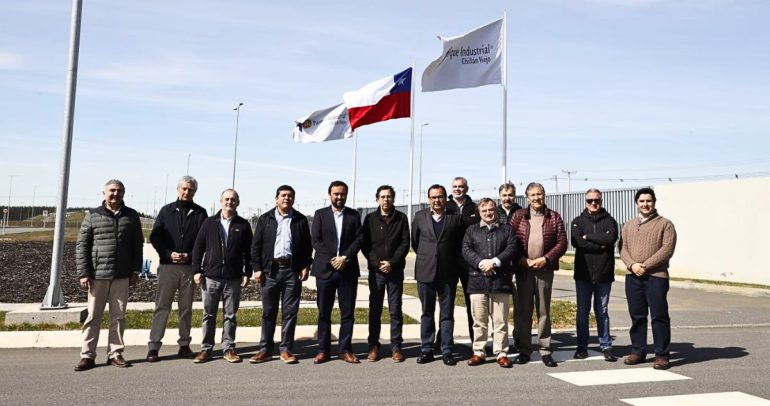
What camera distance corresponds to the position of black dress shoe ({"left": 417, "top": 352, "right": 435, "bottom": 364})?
7252mm

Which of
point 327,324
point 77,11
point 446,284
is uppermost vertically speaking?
point 77,11

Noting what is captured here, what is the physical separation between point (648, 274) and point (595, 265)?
59 cm

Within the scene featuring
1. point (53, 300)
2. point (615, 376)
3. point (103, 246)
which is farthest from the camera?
point (53, 300)

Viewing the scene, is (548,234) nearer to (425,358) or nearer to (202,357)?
(425,358)

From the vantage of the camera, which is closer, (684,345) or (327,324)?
(327,324)

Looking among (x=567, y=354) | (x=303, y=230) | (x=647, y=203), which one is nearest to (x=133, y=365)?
(x=303, y=230)

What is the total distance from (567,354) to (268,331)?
3633mm

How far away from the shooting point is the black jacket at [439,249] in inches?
293

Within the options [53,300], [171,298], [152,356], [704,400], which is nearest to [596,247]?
[704,400]

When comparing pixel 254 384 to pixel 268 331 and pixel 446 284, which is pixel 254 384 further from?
pixel 446 284

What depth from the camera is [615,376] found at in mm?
6590

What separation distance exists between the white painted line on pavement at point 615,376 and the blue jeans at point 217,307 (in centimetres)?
358

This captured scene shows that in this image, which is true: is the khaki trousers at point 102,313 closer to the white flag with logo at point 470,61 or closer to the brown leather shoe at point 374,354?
the brown leather shoe at point 374,354

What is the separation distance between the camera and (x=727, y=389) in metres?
5.98
